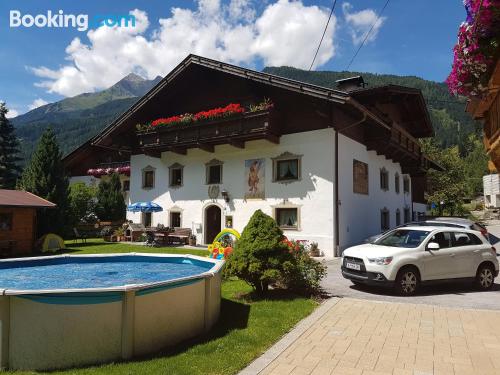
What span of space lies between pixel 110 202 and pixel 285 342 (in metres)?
25.5

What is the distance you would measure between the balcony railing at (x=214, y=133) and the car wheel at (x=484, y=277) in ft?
34.5

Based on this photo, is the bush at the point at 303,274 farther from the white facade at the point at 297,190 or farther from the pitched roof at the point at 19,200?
the pitched roof at the point at 19,200

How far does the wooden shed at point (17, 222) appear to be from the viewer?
1686 centimetres

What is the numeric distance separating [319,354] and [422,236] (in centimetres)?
578

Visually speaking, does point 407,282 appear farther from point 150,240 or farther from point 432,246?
point 150,240

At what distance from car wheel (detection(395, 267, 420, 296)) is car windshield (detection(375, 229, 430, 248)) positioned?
2.32ft

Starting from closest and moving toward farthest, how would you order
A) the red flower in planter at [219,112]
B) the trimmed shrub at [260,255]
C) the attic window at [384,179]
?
the trimmed shrub at [260,255] < the red flower in planter at [219,112] < the attic window at [384,179]

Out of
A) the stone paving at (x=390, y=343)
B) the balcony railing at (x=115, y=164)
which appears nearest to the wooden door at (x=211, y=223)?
the balcony railing at (x=115, y=164)

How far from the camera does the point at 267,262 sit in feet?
26.0

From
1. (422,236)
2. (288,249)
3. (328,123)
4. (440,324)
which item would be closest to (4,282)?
(288,249)

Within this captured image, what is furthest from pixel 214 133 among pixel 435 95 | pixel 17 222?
pixel 435 95

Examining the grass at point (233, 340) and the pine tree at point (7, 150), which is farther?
the pine tree at point (7, 150)

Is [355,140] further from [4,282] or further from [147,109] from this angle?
[4,282]

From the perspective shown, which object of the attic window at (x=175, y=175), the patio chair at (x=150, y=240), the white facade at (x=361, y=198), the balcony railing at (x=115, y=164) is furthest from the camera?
the balcony railing at (x=115, y=164)
